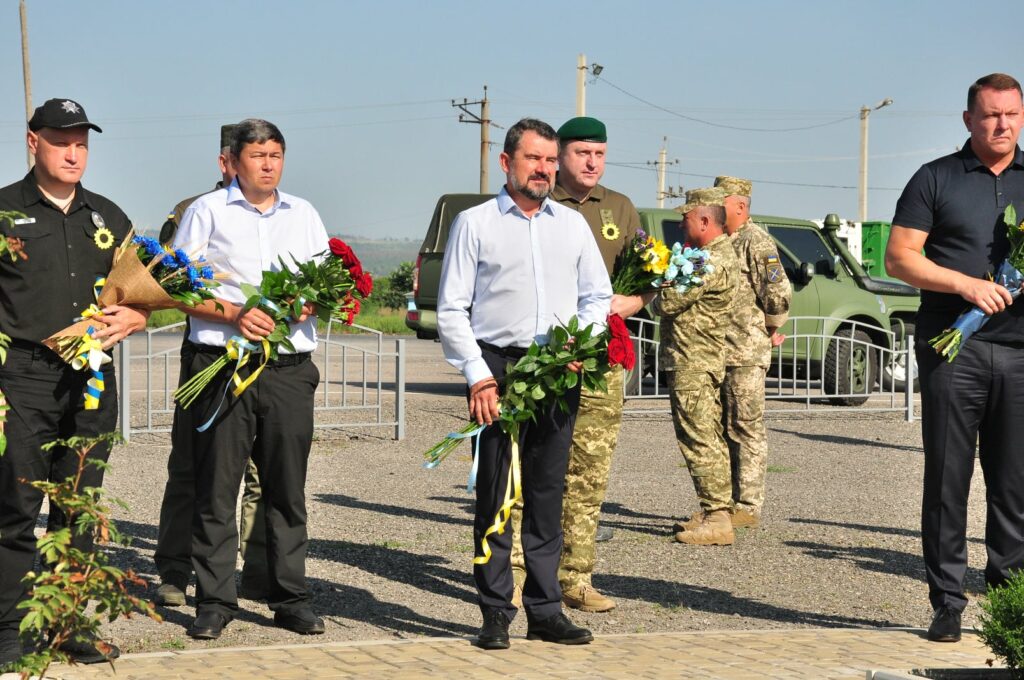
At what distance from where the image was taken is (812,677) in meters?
5.39

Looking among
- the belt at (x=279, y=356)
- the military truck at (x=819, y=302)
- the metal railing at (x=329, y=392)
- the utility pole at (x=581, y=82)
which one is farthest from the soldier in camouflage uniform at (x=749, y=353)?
the utility pole at (x=581, y=82)

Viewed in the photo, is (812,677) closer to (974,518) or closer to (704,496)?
(704,496)

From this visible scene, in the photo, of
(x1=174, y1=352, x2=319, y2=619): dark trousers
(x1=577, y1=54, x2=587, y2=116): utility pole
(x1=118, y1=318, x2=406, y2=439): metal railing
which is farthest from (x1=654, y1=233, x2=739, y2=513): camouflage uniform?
(x1=577, y1=54, x2=587, y2=116): utility pole

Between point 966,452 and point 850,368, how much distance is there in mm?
11312

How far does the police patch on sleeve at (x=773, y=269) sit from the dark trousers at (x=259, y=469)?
4001 mm

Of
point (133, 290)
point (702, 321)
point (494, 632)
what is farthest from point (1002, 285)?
point (133, 290)

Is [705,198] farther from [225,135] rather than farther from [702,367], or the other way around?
[225,135]

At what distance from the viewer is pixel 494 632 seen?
19.5 ft

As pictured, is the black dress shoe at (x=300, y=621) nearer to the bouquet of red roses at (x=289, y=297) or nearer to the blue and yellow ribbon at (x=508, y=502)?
the blue and yellow ribbon at (x=508, y=502)

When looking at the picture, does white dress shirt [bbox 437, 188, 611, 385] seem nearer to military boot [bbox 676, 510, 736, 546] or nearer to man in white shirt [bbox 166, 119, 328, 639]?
man in white shirt [bbox 166, 119, 328, 639]

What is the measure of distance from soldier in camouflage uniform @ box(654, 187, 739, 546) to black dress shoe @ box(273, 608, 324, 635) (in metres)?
3.04

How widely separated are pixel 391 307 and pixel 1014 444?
5706 cm

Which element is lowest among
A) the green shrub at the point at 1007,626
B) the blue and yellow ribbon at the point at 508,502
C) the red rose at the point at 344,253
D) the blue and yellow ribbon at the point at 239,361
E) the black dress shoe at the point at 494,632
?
the black dress shoe at the point at 494,632

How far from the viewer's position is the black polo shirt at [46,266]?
5602mm
